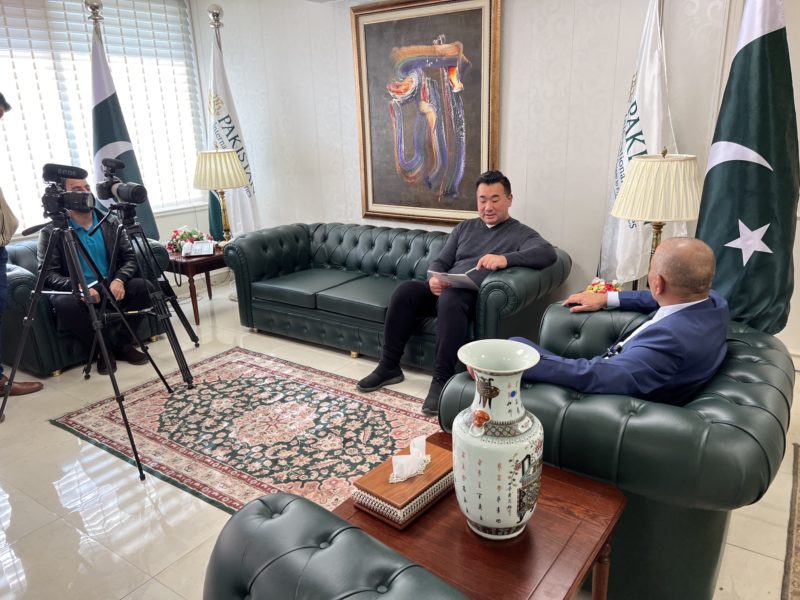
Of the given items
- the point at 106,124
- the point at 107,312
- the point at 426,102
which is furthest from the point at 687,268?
the point at 106,124

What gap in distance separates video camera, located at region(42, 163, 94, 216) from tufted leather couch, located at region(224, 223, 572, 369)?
1373 millimetres

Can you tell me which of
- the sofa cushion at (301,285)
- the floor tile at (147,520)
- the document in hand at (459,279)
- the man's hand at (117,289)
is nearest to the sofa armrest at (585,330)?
the document in hand at (459,279)

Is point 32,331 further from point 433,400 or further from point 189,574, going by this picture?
point 433,400

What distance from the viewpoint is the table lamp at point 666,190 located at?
2.31 meters

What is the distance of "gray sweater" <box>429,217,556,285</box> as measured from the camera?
10.0 feet

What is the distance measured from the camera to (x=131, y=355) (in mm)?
3664


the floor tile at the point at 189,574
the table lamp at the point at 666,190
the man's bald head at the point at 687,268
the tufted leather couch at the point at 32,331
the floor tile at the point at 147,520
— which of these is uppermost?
the table lamp at the point at 666,190

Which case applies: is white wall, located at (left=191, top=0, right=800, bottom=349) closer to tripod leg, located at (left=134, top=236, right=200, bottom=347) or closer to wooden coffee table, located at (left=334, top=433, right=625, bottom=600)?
tripod leg, located at (left=134, top=236, right=200, bottom=347)

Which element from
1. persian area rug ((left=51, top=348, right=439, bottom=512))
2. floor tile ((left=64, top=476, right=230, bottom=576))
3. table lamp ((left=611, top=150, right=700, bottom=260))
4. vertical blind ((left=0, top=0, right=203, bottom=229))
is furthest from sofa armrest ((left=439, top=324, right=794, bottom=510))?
vertical blind ((left=0, top=0, right=203, bottom=229))

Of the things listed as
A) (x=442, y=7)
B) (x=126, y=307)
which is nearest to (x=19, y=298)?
(x=126, y=307)

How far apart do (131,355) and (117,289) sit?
1.84 feet

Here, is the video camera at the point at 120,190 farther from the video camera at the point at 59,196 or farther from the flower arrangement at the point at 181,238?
the flower arrangement at the point at 181,238

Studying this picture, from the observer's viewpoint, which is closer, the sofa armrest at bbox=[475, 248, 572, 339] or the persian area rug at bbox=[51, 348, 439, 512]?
the persian area rug at bbox=[51, 348, 439, 512]

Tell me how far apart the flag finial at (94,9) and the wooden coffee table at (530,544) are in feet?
14.2
